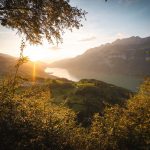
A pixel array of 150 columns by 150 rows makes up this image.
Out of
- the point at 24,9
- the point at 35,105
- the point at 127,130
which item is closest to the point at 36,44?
the point at 24,9

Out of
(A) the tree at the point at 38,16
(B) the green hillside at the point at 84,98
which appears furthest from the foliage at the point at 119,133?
(B) the green hillside at the point at 84,98

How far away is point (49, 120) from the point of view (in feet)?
35.7

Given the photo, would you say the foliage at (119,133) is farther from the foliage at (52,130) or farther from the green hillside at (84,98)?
the green hillside at (84,98)

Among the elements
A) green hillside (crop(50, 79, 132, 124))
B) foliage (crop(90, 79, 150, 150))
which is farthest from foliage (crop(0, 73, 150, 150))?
green hillside (crop(50, 79, 132, 124))

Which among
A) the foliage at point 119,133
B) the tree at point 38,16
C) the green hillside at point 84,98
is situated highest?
the tree at point 38,16

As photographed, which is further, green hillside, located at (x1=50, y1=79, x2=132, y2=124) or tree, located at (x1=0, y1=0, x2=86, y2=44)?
green hillside, located at (x1=50, y1=79, x2=132, y2=124)

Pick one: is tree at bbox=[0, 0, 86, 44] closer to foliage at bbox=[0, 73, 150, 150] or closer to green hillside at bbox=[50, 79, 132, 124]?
foliage at bbox=[0, 73, 150, 150]

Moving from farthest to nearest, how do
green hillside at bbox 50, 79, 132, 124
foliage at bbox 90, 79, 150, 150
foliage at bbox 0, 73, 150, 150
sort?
green hillside at bbox 50, 79, 132, 124, foliage at bbox 90, 79, 150, 150, foliage at bbox 0, 73, 150, 150

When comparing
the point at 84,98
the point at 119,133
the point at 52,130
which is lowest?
the point at 84,98

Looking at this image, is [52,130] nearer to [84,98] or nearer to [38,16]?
[38,16]

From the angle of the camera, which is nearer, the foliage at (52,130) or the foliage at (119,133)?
the foliage at (52,130)

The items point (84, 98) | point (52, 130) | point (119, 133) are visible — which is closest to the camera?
point (52, 130)

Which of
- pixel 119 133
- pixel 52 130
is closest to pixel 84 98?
pixel 119 133

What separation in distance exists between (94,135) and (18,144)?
626 cm
